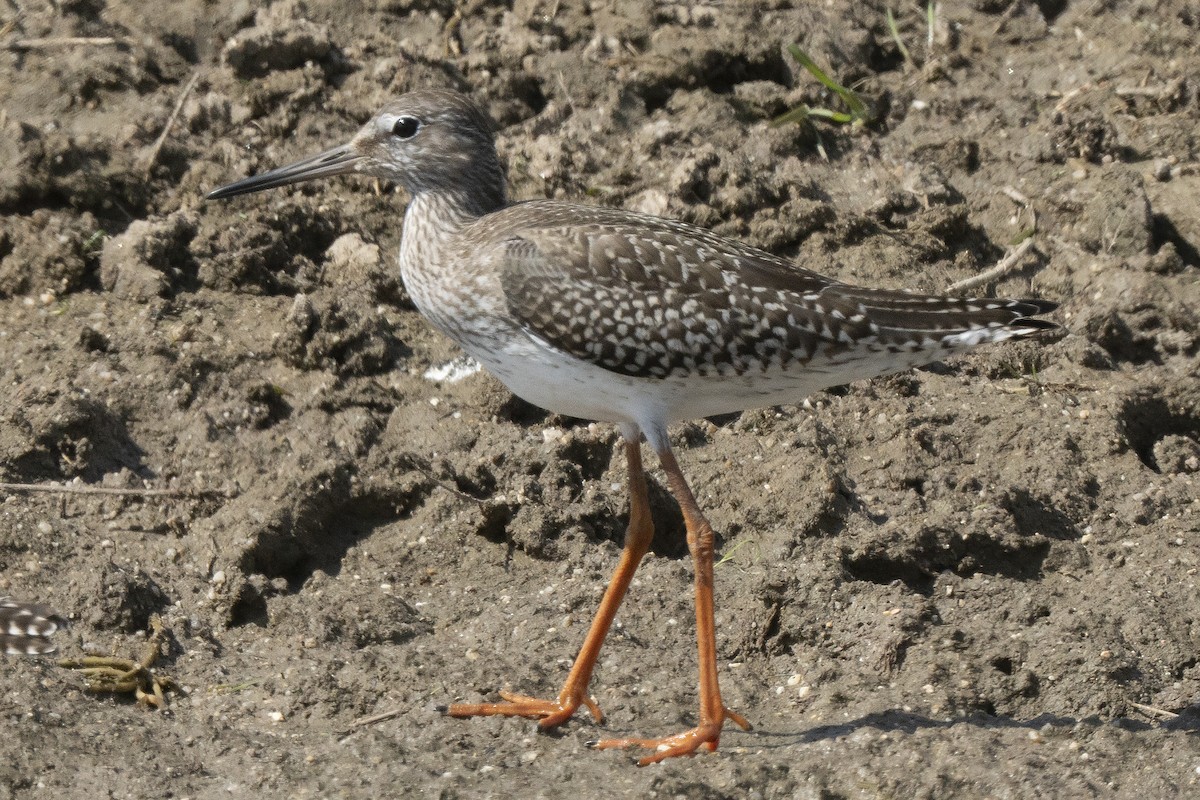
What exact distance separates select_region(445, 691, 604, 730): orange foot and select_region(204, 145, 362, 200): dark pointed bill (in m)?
2.92

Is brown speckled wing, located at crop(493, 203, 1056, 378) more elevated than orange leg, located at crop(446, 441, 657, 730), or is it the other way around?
brown speckled wing, located at crop(493, 203, 1056, 378)

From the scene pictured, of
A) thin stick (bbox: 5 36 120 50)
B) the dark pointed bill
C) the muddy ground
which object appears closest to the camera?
the muddy ground

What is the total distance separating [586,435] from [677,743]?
87.1 inches

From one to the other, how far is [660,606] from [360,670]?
154cm

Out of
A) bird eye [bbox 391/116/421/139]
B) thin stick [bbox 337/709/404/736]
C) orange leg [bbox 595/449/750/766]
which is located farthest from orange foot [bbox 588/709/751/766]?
bird eye [bbox 391/116/421/139]

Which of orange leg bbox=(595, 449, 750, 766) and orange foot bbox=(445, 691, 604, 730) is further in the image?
orange foot bbox=(445, 691, 604, 730)

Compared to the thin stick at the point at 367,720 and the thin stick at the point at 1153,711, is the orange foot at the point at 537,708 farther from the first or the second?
the thin stick at the point at 1153,711

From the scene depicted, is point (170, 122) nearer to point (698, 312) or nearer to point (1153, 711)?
point (698, 312)

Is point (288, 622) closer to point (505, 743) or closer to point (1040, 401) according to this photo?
point (505, 743)

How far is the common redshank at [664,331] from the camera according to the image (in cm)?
689

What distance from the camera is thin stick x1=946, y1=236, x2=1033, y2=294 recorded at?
9203 mm

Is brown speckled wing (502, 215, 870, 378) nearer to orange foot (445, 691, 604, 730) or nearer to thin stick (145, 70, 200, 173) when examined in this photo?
orange foot (445, 691, 604, 730)

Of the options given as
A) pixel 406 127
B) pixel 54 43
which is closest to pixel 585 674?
pixel 406 127

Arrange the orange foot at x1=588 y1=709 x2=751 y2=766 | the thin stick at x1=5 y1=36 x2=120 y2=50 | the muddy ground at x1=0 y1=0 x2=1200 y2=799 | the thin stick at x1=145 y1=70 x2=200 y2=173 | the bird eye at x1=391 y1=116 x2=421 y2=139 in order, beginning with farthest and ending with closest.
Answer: the thin stick at x1=5 y1=36 x2=120 y2=50, the thin stick at x1=145 y1=70 x2=200 y2=173, the bird eye at x1=391 y1=116 x2=421 y2=139, the muddy ground at x1=0 y1=0 x2=1200 y2=799, the orange foot at x1=588 y1=709 x2=751 y2=766
